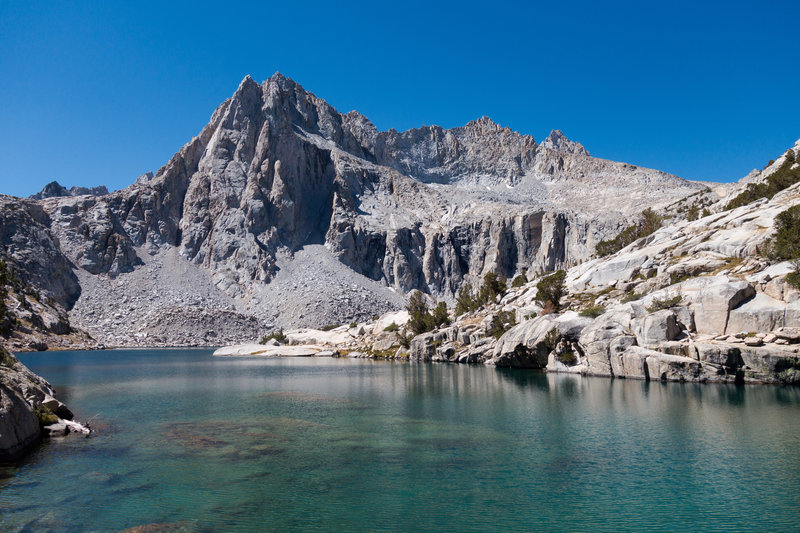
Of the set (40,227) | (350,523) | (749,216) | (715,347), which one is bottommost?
(350,523)

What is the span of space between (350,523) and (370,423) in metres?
18.6

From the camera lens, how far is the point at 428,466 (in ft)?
81.8

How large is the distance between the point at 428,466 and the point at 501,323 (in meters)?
65.9

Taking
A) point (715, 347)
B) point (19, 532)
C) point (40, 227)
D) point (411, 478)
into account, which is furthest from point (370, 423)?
point (40, 227)

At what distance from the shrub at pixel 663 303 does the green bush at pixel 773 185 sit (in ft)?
127

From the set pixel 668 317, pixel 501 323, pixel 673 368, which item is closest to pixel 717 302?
pixel 668 317

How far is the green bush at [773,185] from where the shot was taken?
8181 cm

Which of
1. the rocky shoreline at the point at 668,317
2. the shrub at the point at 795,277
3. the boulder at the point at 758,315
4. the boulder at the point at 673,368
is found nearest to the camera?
the shrub at the point at 795,277

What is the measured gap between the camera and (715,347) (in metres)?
51.2

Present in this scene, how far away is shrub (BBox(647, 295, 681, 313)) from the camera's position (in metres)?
58.4

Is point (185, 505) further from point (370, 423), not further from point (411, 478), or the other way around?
point (370, 423)

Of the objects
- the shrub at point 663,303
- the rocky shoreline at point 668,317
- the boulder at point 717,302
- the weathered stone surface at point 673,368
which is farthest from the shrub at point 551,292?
the boulder at point 717,302

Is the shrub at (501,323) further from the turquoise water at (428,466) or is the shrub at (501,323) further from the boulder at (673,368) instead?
the turquoise water at (428,466)

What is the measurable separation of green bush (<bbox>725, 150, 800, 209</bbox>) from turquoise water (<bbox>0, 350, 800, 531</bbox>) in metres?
52.5
